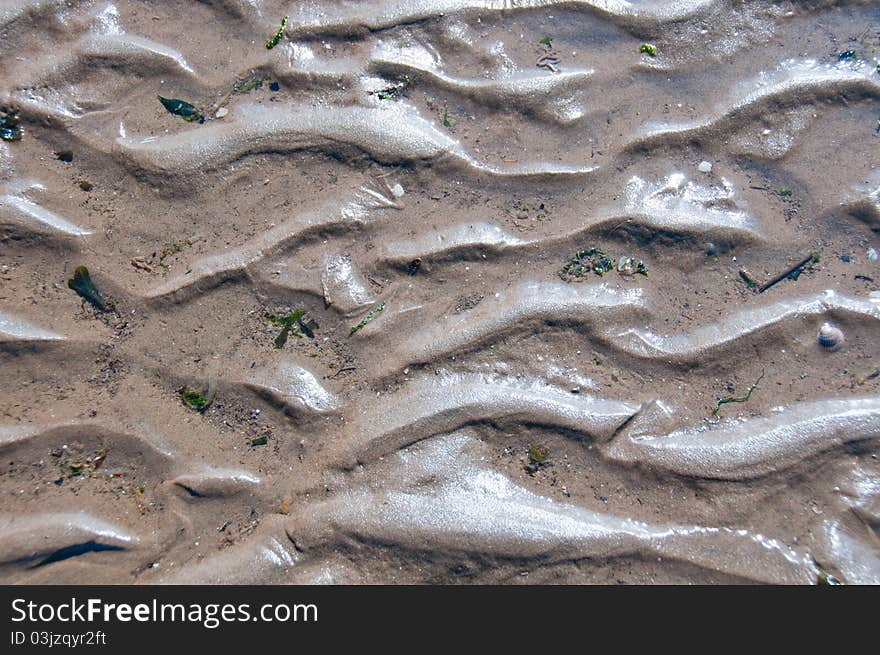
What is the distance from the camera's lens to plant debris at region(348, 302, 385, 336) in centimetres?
207

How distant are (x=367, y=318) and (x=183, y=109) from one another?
4.03ft

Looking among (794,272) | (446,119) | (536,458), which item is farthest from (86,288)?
(794,272)

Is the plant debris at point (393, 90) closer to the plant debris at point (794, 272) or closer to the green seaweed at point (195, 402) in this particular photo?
the green seaweed at point (195, 402)

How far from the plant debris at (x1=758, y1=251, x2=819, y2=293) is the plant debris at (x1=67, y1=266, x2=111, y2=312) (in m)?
2.59

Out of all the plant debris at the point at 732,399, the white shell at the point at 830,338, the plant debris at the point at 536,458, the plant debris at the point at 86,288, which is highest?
the white shell at the point at 830,338

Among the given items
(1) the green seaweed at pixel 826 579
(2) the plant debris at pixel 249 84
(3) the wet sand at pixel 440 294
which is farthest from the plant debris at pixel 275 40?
(1) the green seaweed at pixel 826 579

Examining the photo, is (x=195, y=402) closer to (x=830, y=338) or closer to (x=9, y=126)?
(x=9, y=126)

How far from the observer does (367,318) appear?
82.1 inches

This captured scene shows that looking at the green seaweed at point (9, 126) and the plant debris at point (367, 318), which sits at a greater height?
the green seaweed at point (9, 126)

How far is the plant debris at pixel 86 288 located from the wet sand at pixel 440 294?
24 mm

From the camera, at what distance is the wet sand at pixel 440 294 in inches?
73.7

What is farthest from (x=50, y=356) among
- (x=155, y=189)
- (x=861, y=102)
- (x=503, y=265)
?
(x=861, y=102)

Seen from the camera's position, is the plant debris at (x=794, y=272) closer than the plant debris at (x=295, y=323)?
No

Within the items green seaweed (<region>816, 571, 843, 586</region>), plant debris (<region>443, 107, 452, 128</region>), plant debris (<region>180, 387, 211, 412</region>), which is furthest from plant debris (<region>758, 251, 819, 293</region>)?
plant debris (<region>180, 387, 211, 412</region>)
